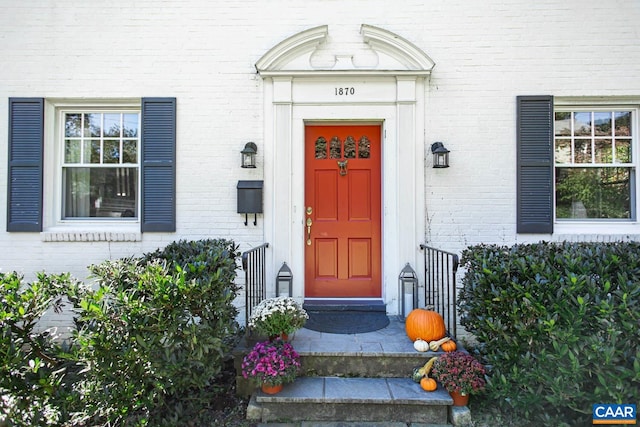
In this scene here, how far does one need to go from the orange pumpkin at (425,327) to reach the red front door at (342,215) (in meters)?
1.06

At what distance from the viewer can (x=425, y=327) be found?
11.4 ft

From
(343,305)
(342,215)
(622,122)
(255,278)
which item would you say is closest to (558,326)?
(343,305)

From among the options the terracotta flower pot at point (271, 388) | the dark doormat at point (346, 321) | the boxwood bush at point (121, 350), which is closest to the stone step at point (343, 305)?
the dark doormat at point (346, 321)

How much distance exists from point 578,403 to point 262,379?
2.22 meters

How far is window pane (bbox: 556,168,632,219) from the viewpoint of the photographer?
4492 mm

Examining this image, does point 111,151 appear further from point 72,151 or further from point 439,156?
point 439,156

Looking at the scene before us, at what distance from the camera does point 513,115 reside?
4.36 metres

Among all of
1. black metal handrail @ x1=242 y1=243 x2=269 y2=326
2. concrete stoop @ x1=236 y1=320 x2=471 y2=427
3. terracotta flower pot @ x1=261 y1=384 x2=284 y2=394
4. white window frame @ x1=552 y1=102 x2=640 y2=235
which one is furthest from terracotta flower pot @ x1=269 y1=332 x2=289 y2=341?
white window frame @ x1=552 y1=102 x2=640 y2=235

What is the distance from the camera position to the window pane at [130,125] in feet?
15.0

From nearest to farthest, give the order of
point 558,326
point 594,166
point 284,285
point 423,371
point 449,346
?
point 558,326 → point 423,371 → point 449,346 → point 284,285 → point 594,166

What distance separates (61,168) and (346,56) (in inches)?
141

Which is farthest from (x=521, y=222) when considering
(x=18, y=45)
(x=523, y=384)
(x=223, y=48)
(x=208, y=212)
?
(x=18, y=45)

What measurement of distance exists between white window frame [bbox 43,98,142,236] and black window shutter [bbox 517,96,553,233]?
4.30 m

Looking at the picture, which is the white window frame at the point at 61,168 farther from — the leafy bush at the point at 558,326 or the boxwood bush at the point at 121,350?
the leafy bush at the point at 558,326
